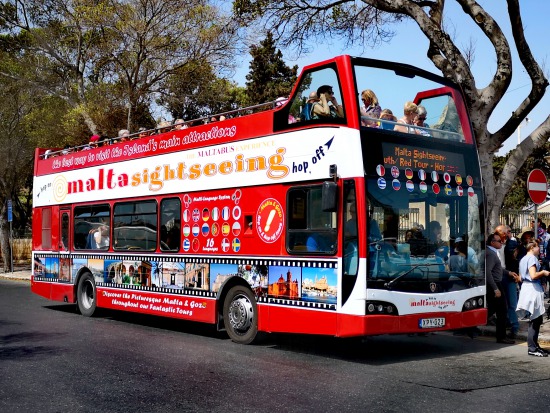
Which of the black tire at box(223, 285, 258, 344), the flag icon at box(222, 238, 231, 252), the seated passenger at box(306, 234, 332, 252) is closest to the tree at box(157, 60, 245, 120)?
the flag icon at box(222, 238, 231, 252)

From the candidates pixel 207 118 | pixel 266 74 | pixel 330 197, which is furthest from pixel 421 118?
pixel 266 74

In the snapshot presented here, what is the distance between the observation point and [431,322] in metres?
9.59

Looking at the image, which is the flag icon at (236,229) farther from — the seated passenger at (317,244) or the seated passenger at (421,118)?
the seated passenger at (421,118)

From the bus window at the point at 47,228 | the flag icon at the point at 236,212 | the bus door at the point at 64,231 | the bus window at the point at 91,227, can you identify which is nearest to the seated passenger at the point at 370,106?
the flag icon at the point at 236,212

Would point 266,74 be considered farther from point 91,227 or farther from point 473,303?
point 473,303

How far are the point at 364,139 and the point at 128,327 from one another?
22.1 ft

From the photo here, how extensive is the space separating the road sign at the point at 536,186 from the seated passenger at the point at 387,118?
14.9ft

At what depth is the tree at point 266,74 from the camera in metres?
51.6

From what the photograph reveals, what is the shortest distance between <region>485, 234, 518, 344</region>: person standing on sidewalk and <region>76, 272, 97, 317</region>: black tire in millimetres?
8246

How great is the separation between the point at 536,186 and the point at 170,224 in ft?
22.4

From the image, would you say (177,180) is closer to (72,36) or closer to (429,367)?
(429,367)

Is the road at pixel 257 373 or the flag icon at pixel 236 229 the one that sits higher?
the flag icon at pixel 236 229

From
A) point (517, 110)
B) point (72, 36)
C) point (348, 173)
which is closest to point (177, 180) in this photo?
point (348, 173)

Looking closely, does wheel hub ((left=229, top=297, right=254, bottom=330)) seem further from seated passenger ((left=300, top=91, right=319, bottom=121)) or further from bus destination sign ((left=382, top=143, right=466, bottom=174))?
bus destination sign ((left=382, top=143, right=466, bottom=174))
